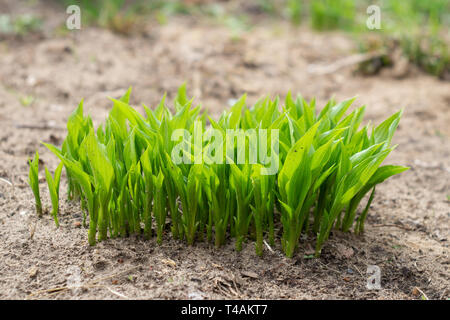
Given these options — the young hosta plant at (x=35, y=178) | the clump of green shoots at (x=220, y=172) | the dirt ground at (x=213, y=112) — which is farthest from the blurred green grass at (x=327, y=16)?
the young hosta plant at (x=35, y=178)

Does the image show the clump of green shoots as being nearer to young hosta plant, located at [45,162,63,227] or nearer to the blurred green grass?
young hosta plant, located at [45,162,63,227]

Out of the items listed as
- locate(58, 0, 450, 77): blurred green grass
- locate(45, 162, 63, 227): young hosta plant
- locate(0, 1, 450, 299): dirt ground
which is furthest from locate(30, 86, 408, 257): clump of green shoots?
locate(58, 0, 450, 77): blurred green grass

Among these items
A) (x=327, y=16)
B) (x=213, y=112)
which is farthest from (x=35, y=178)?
(x=327, y=16)

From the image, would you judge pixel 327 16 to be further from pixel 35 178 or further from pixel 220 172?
pixel 35 178
